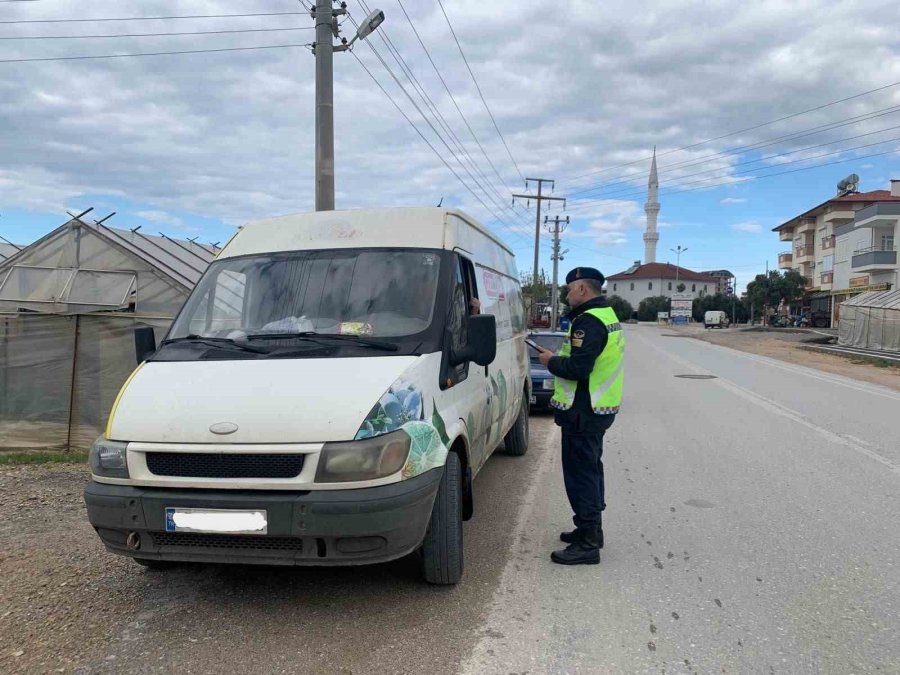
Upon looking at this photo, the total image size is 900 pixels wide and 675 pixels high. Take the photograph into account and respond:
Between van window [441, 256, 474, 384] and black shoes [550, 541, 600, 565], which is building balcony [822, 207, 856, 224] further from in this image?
black shoes [550, 541, 600, 565]

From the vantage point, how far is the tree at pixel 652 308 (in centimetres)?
10975

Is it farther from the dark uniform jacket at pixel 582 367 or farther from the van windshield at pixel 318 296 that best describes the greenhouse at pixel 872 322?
the van windshield at pixel 318 296

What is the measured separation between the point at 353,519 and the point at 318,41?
8092 millimetres

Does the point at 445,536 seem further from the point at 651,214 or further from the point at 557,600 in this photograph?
the point at 651,214

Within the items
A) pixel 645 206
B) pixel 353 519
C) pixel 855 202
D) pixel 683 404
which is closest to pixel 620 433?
pixel 683 404

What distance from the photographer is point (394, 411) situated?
3412mm

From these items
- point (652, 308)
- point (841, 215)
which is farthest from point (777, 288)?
point (652, 308)

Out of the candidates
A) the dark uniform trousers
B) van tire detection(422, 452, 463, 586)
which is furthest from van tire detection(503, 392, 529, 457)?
van tire detection(422, 452, 463, 586)

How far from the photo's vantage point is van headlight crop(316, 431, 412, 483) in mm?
3254

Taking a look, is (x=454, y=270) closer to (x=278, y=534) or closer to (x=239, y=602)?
(x=278, y=534)

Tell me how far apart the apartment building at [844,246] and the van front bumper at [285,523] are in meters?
55.1

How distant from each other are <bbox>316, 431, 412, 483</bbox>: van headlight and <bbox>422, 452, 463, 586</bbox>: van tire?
604mm

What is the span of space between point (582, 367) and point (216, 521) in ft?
7.58

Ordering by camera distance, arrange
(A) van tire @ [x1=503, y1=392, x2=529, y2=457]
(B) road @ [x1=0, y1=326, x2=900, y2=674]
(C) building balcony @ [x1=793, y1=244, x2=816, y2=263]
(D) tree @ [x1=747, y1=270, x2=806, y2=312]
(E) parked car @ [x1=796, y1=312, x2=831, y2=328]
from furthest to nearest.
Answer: (C) building balcony @ [x1=793, y1=244, x2=816, y2=263], (D) tree @ [x1=747, y1=270, x2=806, y2=312], (E) parked car @ [x1=796, y1=312, x2=831, y2=328], (A) van tire @ [x1=503, y1=392, x2=529, y2=457], (B) road @ [x1=0, y1=326, x2=900, y2=674]
